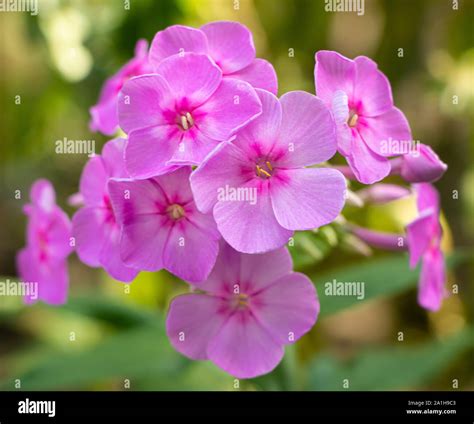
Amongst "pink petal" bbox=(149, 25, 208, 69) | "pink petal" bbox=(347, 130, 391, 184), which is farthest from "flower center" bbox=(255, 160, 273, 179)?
"pink petal" bbox=(149, 25, 208, 69)

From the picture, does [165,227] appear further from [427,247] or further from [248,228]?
[427,247]

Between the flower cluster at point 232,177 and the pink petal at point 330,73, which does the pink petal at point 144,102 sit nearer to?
the flower cluster at point 232,177

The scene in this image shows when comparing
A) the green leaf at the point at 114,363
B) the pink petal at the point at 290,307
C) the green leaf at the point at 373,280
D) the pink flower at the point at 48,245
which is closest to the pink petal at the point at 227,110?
the pink petal at the point at 290,307

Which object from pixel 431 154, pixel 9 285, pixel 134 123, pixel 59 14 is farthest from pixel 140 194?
pixel 59 14

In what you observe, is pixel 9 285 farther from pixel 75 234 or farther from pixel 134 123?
pixel 134 123
